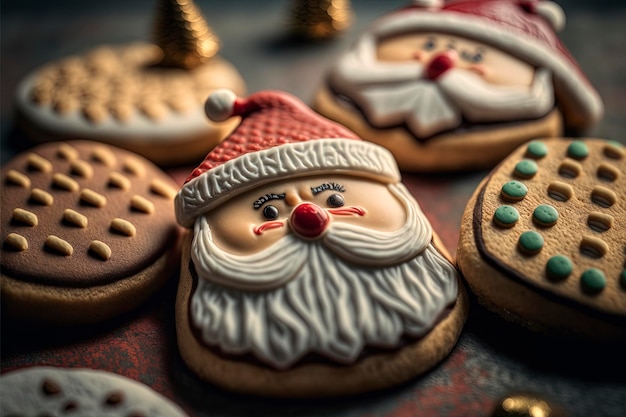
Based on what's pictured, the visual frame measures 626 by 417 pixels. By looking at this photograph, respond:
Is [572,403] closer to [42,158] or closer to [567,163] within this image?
[567,163]

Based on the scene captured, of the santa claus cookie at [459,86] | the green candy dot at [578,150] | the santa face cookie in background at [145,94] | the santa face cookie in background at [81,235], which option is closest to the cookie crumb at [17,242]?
the santa face cookie in background at [81,235]

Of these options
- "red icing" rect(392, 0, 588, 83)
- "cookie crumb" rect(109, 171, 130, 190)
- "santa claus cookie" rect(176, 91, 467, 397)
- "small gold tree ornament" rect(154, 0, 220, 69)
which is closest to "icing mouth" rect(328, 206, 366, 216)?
"santa claus cookie" rect(176, 91, 467, 397)

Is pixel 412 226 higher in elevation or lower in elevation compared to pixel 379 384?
higher

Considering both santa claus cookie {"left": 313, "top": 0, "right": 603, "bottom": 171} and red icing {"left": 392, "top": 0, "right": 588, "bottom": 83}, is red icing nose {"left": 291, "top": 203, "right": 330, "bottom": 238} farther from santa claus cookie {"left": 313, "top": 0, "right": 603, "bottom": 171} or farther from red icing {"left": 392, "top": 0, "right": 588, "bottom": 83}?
red icing {"left": 392, "top": 0, "right": 588, "bottom": 83}

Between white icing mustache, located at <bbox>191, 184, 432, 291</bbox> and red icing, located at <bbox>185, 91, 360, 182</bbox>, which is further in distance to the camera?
red icing, located at <bbox>185, 91, 360, 182</bbox>

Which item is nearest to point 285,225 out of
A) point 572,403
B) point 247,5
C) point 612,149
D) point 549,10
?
point 572,403
